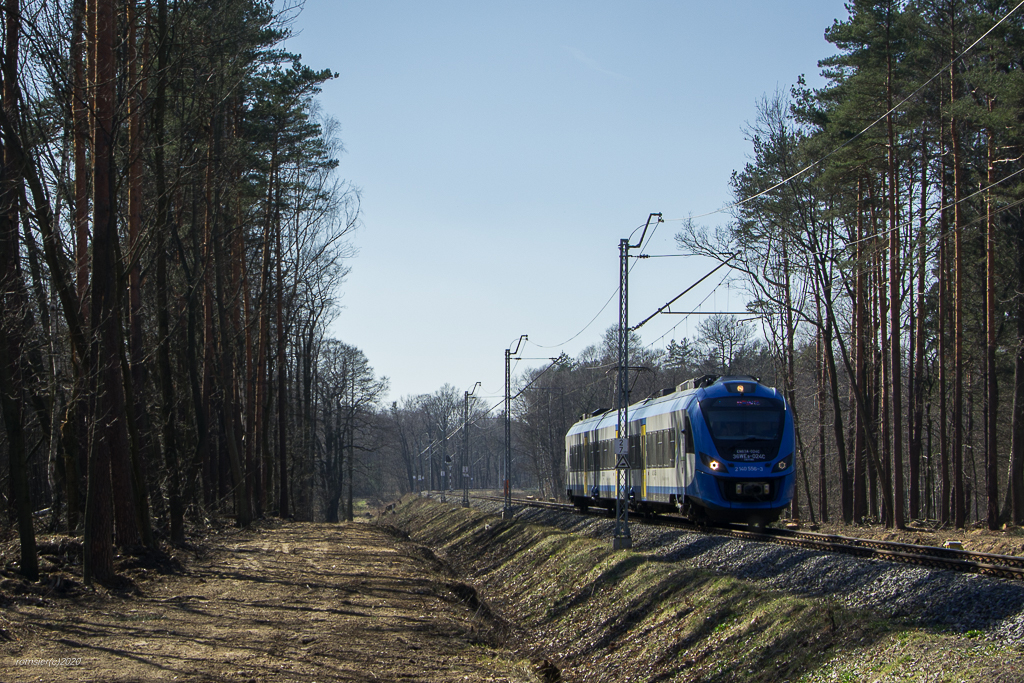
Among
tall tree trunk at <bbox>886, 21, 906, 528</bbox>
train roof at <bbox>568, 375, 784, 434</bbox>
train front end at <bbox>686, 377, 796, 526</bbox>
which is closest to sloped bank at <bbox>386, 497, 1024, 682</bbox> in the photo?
train front end at <bbox>686, 377, 796, 526</bbox>

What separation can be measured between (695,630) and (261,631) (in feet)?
17.6

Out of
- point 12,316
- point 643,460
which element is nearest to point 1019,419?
point 643,460

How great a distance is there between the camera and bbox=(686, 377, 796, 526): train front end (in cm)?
1850

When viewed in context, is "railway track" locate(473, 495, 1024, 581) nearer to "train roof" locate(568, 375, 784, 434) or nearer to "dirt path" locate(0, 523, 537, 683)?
"train roof" locate(568, 375, 784, 434)

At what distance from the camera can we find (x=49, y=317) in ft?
58.2

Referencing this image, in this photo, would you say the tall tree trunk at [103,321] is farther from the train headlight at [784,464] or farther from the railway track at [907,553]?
the train headlight at [784,464]

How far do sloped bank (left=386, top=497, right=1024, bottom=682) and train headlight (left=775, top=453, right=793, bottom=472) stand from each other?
3.81 m

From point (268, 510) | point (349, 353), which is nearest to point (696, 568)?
point (268, 510)

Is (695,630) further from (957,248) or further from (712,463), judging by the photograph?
(957,248)

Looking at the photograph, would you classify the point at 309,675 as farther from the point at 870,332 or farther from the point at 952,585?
the point at 870,332

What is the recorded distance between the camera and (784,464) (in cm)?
1884

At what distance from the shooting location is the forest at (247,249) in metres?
13.8

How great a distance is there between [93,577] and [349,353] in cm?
5096

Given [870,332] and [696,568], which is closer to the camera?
[696,568]
